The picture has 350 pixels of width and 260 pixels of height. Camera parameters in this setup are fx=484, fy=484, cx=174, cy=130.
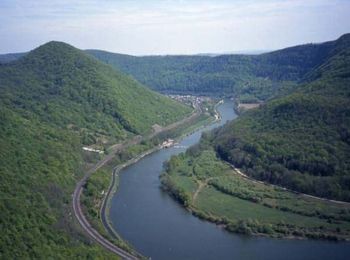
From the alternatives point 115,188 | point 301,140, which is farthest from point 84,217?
point 301,140

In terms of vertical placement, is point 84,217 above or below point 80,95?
below

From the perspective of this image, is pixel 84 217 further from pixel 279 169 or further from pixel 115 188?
pixel 279 169

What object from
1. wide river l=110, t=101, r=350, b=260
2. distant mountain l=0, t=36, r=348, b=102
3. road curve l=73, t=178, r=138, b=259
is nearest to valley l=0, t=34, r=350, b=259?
road curve l=73, t=178, r=138, b=259

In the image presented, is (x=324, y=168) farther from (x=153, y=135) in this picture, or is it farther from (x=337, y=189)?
(x=153, y=135)

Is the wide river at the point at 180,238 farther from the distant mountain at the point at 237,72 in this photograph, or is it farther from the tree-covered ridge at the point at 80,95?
the distant mountain at the point at 237,72

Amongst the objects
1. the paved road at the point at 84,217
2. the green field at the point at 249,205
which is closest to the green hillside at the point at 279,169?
the green field at the point at 249,205

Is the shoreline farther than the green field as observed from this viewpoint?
No

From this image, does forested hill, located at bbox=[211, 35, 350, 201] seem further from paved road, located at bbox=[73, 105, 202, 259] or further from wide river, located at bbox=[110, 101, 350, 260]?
paved road, located at bbox=[73, 105, 202, 259]
